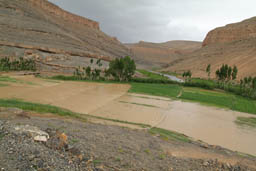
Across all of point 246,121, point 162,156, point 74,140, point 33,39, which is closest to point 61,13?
point 33,39

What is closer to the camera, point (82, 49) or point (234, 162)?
point (234, 162)

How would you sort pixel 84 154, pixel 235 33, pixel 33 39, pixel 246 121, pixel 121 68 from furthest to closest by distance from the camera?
pixel 235 33 → pixel 33 39 → pixel 121 68 → pixel 246 121 → pixel 84 154

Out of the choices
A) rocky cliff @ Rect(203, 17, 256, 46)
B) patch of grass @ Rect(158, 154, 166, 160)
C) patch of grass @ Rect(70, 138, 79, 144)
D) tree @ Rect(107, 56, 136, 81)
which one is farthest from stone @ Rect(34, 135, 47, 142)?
rocky cliff @ Rect(203, 17, 256, 46)

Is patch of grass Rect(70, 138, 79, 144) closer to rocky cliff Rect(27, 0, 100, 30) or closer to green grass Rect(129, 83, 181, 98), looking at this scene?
green grass Rect(129, 83, 181, 98)

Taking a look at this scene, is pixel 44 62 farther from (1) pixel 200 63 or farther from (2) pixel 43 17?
(1) pixel 200 63

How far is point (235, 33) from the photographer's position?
9219 centimetres

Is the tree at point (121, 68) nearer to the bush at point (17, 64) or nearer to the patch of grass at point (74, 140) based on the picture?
the bush at point (17, 64)

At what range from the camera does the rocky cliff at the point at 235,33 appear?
279ft

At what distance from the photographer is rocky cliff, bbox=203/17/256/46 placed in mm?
85125

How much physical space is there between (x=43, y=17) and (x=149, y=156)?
74708 mm

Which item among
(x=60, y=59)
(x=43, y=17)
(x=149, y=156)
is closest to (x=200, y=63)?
(x=60, y=59)

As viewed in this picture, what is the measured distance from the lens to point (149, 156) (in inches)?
269

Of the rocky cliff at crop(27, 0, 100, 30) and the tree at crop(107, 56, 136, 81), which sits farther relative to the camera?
the rocky cliff at crop(27, 0, 100, 30)

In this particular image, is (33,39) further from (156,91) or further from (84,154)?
(84,154)
